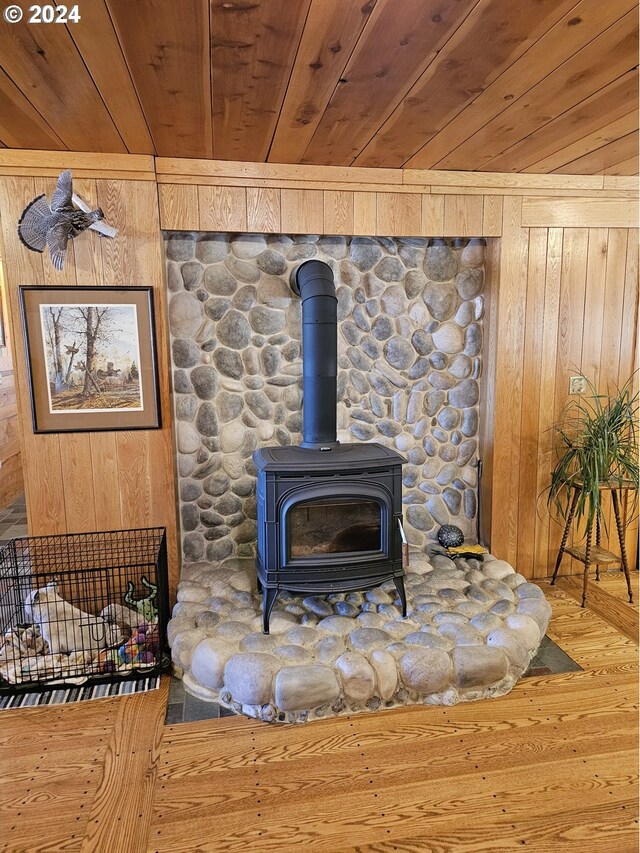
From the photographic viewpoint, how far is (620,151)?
8.59 feet

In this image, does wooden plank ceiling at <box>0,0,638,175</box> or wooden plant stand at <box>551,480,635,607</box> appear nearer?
wooden plank ceiling at <box>0,0,638,175</box>

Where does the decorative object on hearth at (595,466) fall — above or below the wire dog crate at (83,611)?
above

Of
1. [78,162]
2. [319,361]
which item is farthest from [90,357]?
[319,361]

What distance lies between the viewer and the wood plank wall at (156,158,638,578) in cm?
276

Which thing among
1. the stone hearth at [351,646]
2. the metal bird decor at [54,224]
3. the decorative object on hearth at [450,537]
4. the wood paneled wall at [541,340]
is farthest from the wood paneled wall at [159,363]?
the wood paneled wall at [541,340]

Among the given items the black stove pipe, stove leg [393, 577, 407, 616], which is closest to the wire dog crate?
the black stove pipe

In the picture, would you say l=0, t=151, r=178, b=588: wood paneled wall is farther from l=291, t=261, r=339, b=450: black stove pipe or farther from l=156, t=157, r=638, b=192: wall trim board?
l=291, t=261, r=339, b=450: black stove pipe

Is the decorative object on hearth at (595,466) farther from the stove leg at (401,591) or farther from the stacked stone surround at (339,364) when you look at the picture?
the stove leg at (401,591)

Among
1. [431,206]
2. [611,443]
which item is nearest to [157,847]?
[611,443]

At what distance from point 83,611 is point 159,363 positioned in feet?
4.31

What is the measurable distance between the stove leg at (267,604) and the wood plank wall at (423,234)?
0.70m

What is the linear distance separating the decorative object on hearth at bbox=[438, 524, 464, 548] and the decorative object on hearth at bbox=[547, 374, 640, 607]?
59cm

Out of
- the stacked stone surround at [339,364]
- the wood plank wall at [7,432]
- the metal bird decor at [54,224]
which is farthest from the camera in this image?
the wood plank wall at [7,432]

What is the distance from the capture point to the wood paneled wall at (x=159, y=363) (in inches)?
99.7
